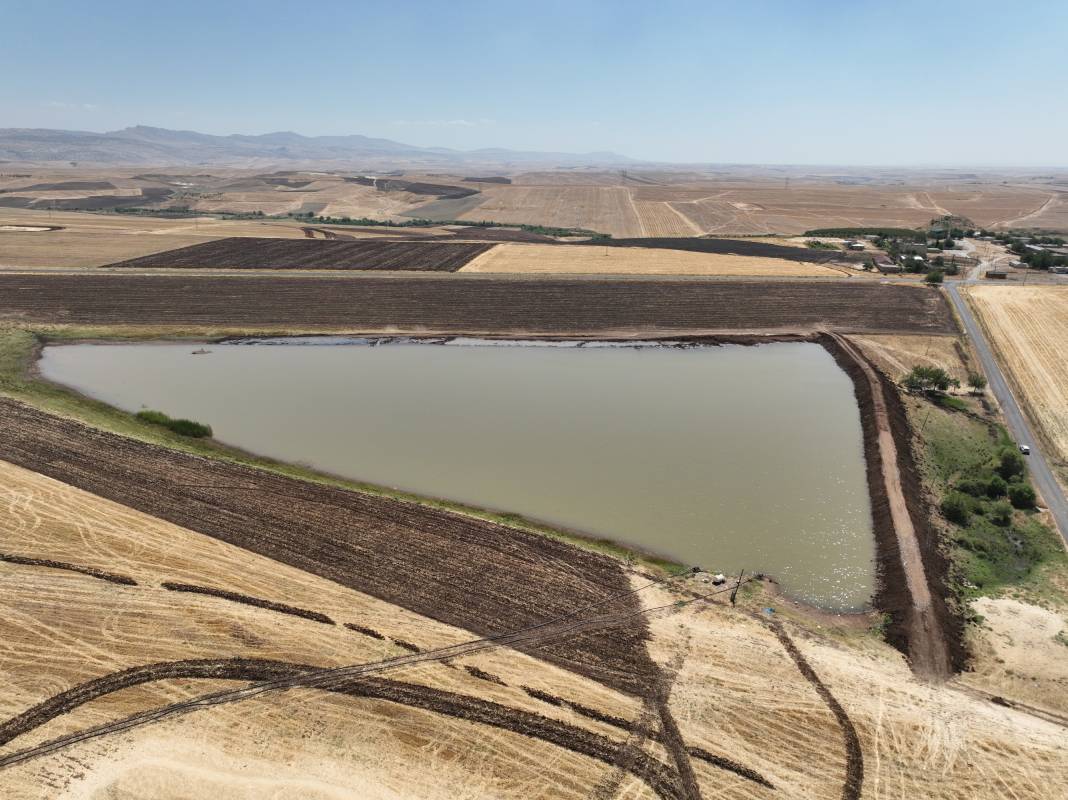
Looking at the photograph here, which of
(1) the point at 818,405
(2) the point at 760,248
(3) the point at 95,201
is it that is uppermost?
(3) the point at 95,201

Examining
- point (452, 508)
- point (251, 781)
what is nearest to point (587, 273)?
point (452, 508)

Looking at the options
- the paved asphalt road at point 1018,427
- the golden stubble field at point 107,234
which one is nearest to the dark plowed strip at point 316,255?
the golden stubble field at point 107,234

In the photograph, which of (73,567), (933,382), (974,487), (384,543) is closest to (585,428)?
(384,543)

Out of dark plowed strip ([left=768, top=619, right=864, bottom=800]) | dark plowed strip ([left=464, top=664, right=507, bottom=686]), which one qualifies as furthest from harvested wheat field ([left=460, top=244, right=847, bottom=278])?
dark plowed strip ([left=464, top=664, right=507, bottom=686])

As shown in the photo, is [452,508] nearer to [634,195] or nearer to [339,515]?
[339,515]

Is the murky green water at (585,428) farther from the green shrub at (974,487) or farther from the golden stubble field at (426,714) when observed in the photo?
the golden stubble field at (426,714)

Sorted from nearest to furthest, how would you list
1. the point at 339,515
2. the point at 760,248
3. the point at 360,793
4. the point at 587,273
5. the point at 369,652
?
the point at 360,793 < the point at 369,652 < the point at 339,515 < the point at 587,273 < the point at 760,248

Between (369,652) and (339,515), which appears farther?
(339,515)

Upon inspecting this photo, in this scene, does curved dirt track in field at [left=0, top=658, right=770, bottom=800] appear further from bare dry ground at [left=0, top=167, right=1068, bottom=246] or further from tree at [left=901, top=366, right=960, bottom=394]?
bare dry ground at [left=0, top=167, right=1068, bottom=246]
